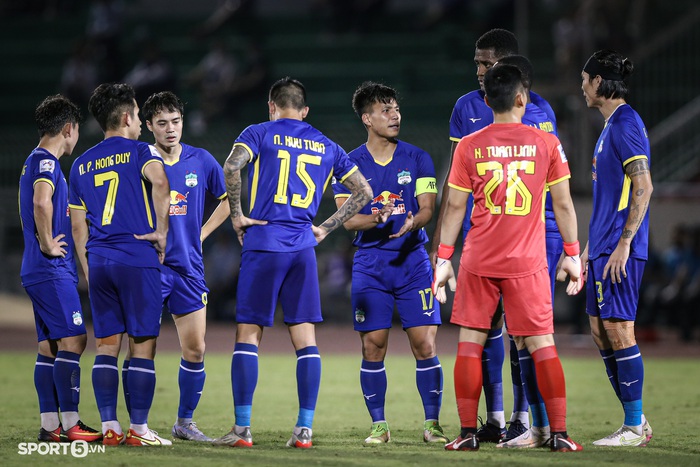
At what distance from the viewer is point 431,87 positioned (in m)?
23.7

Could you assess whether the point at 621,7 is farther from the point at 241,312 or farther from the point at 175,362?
the point at 241,312

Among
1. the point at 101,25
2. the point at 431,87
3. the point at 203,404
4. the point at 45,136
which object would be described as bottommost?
the point at 203,404

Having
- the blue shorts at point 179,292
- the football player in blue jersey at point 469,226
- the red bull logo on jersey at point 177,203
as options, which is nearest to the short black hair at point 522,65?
the football player in blue jersey at point 469,226

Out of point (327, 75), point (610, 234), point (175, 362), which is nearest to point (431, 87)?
point (327, 75)

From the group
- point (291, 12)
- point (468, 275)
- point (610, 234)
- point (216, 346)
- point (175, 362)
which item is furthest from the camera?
point (291, 12)

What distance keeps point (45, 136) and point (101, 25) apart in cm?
1827

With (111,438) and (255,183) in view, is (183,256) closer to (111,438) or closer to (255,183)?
(255,183)

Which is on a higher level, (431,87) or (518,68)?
(431,87)

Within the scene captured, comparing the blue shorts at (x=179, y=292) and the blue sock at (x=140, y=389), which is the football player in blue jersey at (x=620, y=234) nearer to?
the blue shorts at (x=179, y=292)

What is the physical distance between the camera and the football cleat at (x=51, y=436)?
24.2 ft

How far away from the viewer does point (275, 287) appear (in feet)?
23.9

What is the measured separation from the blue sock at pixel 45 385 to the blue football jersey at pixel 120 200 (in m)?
1.03

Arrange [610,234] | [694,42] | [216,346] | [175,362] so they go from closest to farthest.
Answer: [610,234], [175,362], [216,346], [694,42]

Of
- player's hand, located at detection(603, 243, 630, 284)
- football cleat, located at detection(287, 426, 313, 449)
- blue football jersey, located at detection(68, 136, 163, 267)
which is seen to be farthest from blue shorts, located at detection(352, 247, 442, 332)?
blue football jersey, located at detection(68, 136, 163, 267)
